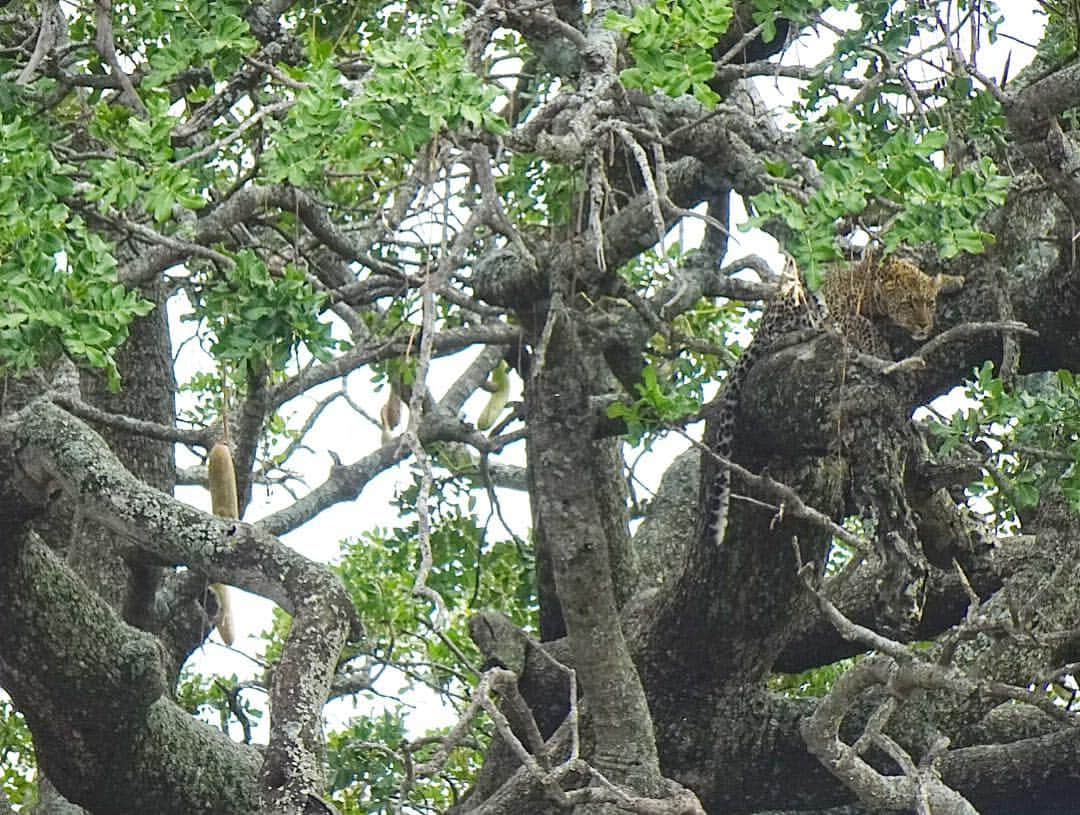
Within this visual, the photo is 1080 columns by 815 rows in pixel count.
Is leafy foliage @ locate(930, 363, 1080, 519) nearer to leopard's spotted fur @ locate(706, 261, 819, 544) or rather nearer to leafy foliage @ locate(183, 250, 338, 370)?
leopard's spotted fur @ locate(706, 261, 819, 544)

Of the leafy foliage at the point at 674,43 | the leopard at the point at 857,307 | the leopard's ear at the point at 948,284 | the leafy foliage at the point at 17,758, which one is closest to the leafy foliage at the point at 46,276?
the leafy foliage at the point at 674,43

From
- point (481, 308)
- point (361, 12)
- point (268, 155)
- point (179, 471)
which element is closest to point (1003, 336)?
point (481, 308)

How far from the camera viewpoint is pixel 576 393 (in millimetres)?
6062

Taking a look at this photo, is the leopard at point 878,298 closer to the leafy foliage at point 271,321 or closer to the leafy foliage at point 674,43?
the leafy foliage at point 674,43

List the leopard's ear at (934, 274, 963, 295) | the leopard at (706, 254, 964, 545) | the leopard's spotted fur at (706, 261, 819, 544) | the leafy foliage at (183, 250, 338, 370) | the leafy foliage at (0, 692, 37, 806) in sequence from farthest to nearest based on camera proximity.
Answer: the leafy foliage at (0, 692, 37, 806) → the leopard's spotted fur at (706, 261, 819, 544) → the leopard's ear at (934, 274, 963, 295) → the leopard at (706, 254, 964, 545) → the leafy foliage at (183, 250, 338, 370)

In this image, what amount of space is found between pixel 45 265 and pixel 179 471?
4402 millimetres

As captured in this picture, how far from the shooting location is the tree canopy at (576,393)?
4.45m

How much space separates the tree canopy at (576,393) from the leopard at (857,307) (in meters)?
0.06

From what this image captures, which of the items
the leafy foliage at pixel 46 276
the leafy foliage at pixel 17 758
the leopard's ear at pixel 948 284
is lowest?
the leafy foliage at pixel 46 276

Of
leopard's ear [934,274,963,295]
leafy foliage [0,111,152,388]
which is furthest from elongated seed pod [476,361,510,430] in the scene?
leafy foliage [0,111,152,388]

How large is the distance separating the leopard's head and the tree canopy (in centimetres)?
9

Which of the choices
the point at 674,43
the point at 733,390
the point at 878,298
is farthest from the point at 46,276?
the point at 878,298

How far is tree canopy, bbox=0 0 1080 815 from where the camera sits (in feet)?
14.6

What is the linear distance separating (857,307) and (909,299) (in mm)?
220
